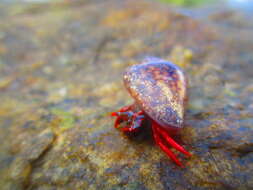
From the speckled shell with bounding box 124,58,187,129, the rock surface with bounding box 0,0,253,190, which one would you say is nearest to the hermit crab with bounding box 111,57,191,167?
the speckled shell with bounding box 124,58,187,129

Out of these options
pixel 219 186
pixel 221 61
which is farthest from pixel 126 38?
pixel 219 186

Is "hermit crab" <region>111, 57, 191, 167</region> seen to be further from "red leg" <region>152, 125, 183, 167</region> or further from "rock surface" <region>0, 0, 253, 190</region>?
"rock surface" <region>0, 0, 253, 190</region>

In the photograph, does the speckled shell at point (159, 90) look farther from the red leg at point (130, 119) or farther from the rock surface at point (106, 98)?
the rock surface at point (106, 98)

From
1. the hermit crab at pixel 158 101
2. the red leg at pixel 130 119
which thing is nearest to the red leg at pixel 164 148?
the hermit crab at pixel 158 101

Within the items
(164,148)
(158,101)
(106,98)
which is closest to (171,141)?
(164,148)

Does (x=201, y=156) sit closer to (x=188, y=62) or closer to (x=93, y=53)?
(x=188, y=62)
